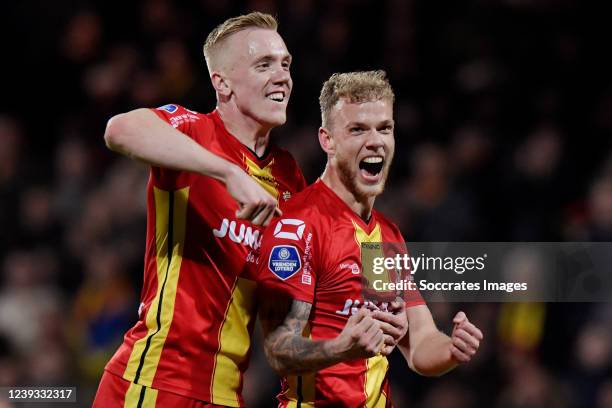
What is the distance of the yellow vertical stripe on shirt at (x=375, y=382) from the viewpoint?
3758 millimetres

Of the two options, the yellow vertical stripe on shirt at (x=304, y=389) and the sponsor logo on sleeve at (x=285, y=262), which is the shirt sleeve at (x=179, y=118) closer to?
the sponsor logo on sleeve at (x=285, y=262)

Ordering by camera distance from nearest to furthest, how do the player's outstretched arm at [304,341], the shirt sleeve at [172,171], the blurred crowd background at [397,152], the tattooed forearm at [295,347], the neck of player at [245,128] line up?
the player's outstretched arm at [304,341] < the tattooed forearm at [295,347] < the shirt sleeve at [172,171] < the neck of player at [245,128] < the blurred crowd background at [397,152]

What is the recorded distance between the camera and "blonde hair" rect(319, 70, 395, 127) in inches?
154

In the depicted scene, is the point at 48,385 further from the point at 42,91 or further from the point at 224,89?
the point at 224,89

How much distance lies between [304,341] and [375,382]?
1.41 feet

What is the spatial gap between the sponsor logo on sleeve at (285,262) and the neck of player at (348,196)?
15.7 inches

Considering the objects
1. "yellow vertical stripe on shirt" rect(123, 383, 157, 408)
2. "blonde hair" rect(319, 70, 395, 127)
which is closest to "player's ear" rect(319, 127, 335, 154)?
"blonde hair" rect(319, 70, 395, 127)

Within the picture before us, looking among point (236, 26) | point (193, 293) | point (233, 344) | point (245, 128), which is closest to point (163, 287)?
point (193, 293)

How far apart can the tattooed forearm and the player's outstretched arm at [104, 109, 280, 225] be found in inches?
17.2

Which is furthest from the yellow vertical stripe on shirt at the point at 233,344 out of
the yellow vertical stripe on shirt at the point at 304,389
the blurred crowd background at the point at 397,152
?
the blurred crowd background at the point at 397,152

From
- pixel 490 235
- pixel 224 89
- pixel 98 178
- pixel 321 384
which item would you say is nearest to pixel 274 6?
pixel 98 178

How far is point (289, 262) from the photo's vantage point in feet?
11.9

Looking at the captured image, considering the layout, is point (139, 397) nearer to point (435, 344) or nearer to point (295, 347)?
point (295, 347)

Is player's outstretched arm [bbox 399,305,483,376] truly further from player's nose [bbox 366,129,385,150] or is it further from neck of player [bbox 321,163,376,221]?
player's nose [bbox 366,129,385,150]
